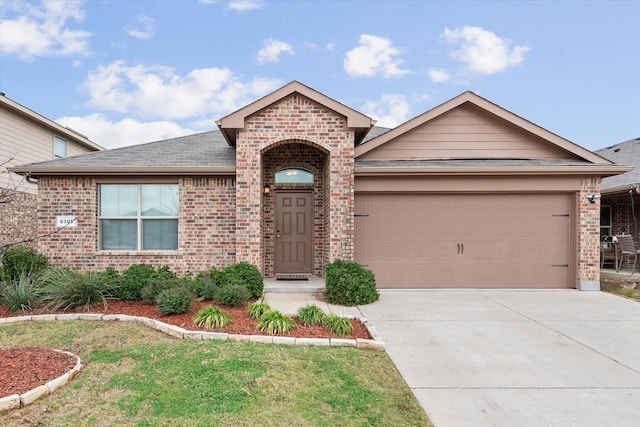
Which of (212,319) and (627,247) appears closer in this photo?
(212,319)

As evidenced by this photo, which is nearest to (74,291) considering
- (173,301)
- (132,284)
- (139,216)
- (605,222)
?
(132,284)

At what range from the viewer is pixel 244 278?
699cm

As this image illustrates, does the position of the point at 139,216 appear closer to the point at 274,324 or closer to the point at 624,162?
the point at 274,324

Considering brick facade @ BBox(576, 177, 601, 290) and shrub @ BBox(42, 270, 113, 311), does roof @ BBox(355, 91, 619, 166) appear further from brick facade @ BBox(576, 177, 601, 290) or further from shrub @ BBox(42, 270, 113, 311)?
shrub @ BBox(42, 270, 113, 311)

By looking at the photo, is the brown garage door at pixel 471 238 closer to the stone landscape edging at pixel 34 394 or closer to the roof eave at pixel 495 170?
the roof eave at pixel 495 170

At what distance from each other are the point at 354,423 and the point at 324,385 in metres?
0.65

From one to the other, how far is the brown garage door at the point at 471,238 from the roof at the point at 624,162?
371 centimetres

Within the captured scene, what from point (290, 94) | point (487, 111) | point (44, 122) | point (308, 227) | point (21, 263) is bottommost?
point (21, 263)

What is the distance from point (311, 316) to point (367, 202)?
3.86 metres

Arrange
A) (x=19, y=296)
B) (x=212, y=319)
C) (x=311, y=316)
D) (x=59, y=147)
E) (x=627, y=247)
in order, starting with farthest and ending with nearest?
1. (x=59, y=147)
2. (x=627, y=247)
3. (x=19, y=296)
4. (x=311, y=316)
5. (x=212, y=319)

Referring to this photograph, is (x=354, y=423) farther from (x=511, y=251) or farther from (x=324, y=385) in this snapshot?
(x=511, y=251)

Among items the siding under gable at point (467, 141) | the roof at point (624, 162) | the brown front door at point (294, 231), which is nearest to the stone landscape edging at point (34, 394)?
the brown front door at point (294, 231)

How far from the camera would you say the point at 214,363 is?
383cm

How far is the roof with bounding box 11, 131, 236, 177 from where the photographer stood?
7.92 meters
